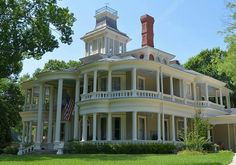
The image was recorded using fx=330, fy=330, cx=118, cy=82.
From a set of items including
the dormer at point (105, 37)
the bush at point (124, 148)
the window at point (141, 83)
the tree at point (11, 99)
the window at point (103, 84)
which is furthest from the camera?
the tree at point (11, 99)

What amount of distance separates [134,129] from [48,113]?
12237mm

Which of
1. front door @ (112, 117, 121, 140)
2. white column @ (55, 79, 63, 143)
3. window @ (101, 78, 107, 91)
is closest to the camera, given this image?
white column @ (55, 79, 63, 143)

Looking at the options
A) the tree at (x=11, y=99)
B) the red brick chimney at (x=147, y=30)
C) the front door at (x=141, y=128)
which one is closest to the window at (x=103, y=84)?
the front door at (x=141, y=128)

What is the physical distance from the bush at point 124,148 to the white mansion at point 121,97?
1.02 metres

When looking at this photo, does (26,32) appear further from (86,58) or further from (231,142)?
(231,142)

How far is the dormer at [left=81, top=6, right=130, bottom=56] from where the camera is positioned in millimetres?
36312

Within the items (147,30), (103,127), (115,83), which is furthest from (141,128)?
(147,30)

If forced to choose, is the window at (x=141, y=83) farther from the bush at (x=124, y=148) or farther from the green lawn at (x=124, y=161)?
the green lawn at (x=124, y=161)

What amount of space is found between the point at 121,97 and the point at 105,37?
10519 millimetres

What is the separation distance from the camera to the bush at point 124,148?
1007 inches

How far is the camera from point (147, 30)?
34.1 m

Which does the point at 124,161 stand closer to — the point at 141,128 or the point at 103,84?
the point at 141,128

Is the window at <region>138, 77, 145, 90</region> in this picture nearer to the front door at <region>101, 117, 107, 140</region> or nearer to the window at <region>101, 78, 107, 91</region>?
the window at <region>101, 78, 107, 91</region>

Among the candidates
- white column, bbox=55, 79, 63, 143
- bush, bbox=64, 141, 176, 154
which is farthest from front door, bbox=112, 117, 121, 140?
white column, bbox=55, 79, 63, 143
